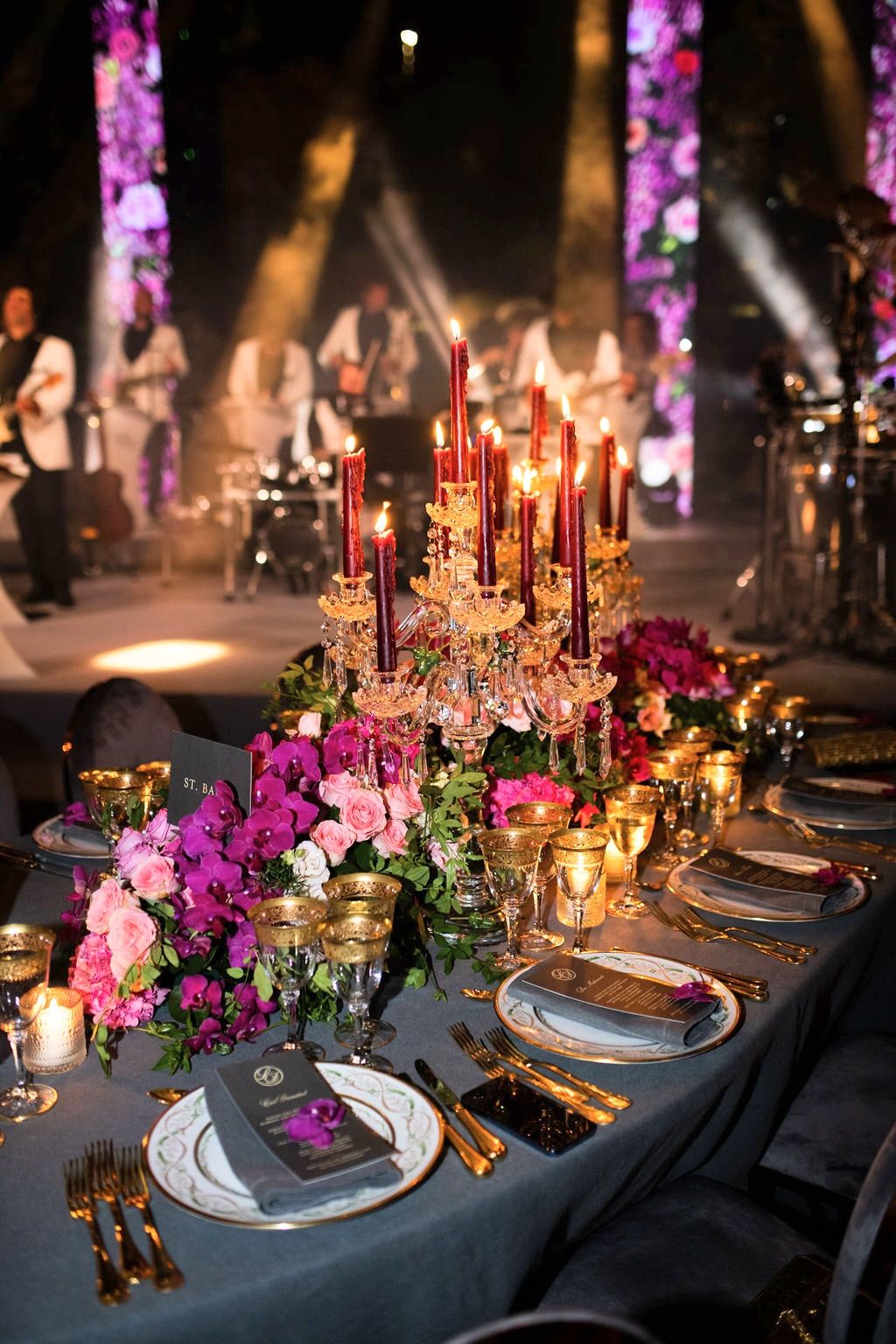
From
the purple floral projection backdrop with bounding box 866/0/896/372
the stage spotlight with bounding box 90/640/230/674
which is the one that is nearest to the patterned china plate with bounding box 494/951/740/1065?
the stage spotlight with bounding box 90/640/230/674

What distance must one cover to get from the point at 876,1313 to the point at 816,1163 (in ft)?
2.01

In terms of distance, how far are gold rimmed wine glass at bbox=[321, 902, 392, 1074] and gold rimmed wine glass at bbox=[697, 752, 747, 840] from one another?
3.24ft

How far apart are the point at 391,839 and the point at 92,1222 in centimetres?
66

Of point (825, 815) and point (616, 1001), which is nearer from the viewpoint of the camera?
point (616, 1001)

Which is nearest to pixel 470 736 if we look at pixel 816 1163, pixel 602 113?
pixel 816 1163

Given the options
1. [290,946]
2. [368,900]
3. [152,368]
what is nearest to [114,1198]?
[290,946]

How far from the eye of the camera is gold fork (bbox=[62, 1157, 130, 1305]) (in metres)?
1.06

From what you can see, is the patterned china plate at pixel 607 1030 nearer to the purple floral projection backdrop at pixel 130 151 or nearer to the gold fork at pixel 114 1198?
the gold fork at pixel 114 1198

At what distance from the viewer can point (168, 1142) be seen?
126 cm

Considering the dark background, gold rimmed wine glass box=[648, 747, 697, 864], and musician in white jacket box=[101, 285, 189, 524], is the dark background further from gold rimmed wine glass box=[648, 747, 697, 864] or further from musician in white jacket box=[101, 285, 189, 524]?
gold rimmed wine glass box=[648, 747, 697, 864]

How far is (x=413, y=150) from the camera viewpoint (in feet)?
23.7

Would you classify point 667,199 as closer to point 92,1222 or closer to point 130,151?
point 130,151

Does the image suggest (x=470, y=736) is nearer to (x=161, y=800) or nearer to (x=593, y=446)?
(x=161, y=800)

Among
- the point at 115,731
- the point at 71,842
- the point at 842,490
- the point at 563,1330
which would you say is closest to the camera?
the point at 563,1330
